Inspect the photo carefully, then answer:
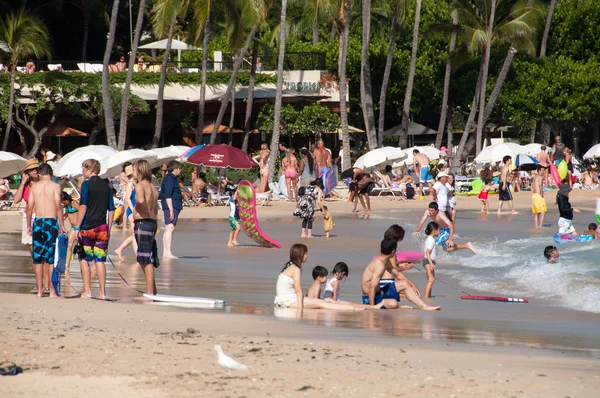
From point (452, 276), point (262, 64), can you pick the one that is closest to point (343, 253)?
point (452, 276)

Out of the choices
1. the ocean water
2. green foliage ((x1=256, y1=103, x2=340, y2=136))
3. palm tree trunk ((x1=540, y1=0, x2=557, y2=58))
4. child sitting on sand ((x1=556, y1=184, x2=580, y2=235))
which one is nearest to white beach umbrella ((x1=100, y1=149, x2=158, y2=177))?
the ocean water

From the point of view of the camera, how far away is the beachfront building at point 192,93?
3547 cm

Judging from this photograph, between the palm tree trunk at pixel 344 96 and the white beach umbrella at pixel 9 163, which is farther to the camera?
the palm tree trunk at pixel 344 96

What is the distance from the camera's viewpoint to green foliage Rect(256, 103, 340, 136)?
35.3m

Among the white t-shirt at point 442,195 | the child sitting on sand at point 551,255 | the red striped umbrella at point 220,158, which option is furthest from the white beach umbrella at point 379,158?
the child sitting on sand at point 551,255

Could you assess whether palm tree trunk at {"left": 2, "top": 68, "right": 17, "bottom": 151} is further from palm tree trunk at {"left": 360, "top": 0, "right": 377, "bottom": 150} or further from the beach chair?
palm tree trunk at {"left": 360, "top": 0, "right": 377, "bottom": 150}

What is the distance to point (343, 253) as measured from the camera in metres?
15.8

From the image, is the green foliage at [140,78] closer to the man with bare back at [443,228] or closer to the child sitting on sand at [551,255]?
the man with bare back at [443,228]

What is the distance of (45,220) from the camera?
31.9ft

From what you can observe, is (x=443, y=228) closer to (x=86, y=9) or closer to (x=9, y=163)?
(x=9, y=163)

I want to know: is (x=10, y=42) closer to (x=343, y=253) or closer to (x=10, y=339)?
(x=343, y=253)

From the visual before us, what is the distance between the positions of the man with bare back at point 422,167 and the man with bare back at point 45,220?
18846mm

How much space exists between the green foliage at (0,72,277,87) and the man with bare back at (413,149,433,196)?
9.64m

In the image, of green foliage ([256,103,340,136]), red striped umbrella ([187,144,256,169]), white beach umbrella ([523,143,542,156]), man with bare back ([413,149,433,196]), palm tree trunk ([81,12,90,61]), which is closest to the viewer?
red striped umbrella ([187,144,256,169])
